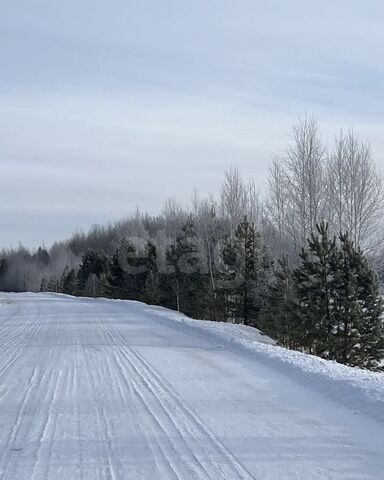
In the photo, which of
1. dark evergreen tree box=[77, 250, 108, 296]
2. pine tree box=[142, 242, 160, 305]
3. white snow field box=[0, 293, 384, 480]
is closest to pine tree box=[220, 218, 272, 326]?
pine tree box=[142, 242, 160, 305]

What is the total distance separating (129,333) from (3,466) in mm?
14591

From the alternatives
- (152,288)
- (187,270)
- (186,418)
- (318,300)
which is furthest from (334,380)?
(152,288)

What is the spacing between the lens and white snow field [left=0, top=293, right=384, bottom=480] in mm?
5644

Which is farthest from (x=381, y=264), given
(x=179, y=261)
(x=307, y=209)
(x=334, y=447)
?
(x=334, y=447)

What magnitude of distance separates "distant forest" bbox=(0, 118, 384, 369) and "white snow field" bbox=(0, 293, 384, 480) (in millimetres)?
12077

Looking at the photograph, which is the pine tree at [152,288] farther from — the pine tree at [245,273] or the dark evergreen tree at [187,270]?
the pine tree at [245,273]

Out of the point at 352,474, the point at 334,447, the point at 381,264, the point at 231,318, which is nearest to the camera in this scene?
the point at 352,474

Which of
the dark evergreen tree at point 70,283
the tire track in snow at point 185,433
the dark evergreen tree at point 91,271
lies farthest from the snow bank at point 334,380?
the dark evergreen tree at point 70,283

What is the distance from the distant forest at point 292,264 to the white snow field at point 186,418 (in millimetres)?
12077

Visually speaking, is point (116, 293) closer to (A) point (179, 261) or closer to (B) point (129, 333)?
(A) point (179, 261)

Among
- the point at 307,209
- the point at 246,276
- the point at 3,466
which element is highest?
the point at 307,209

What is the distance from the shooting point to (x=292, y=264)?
132ft

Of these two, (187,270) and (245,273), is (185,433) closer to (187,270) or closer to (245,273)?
(245,273)

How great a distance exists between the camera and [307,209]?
39906mm
